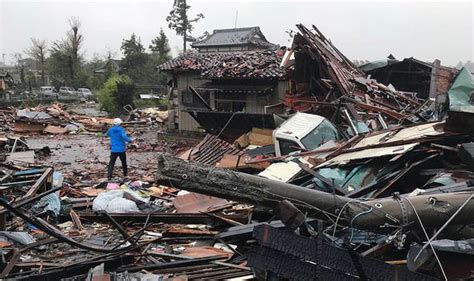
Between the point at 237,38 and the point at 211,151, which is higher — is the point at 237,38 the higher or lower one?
the higher one

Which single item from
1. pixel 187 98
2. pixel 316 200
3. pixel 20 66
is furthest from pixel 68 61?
pixel 316 200

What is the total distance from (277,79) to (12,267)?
13.0 meters

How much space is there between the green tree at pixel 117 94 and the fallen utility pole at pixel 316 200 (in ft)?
95.0

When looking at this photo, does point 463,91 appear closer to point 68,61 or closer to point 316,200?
point 316,200

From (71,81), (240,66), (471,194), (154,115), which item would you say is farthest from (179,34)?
(471,194)

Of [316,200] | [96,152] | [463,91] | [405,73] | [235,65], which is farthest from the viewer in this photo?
[235,65]

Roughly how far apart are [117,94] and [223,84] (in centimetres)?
1530

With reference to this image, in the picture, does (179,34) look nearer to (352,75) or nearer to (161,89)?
(161,89)

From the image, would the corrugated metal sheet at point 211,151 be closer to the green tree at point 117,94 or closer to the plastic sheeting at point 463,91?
the plastic sheeting at point 463,91

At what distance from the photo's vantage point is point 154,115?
2858cm

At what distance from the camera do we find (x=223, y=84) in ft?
59.0

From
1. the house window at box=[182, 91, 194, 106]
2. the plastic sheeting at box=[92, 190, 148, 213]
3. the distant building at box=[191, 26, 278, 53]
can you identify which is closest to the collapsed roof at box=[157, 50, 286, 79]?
the house window at box=[182, 91, 194, 106]

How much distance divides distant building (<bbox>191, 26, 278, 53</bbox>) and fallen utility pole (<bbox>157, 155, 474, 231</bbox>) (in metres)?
33.8

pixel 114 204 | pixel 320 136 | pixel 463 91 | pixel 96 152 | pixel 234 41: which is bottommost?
pixel 96 152
